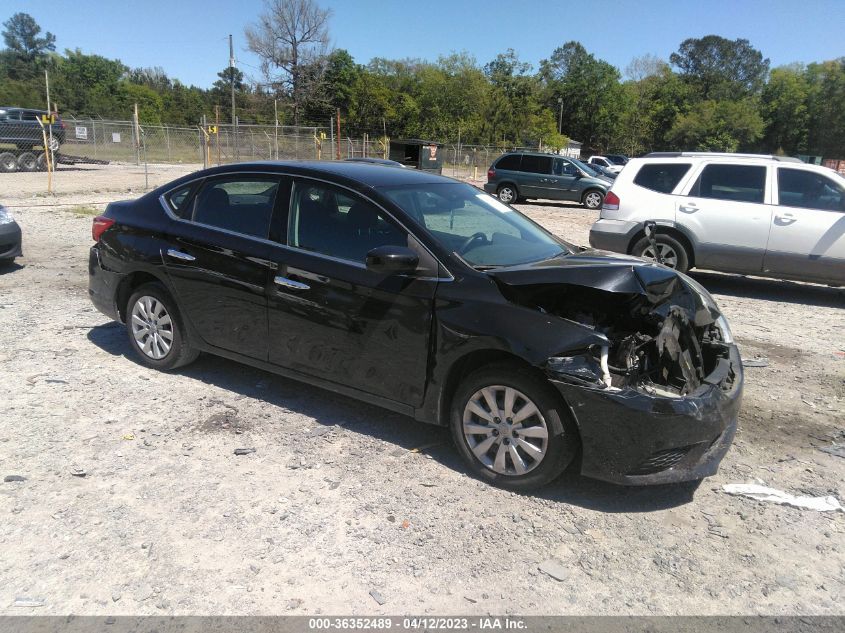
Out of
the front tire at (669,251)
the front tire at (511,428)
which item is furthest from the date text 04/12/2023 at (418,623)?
the front tire at (669,251)

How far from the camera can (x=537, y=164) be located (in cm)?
2209

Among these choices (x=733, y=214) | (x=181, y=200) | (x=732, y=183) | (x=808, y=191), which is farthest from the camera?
(x=732, y=183)

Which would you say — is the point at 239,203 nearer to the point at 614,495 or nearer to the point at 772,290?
the point at 614,495

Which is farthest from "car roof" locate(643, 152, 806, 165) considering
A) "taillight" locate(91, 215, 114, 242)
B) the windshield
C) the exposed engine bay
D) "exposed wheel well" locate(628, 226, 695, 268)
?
"taillight" locate(91, 215, 114, 242)

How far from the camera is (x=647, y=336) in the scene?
3436mm

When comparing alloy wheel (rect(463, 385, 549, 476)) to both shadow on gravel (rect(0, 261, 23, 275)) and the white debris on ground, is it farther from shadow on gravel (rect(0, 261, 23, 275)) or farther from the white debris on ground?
shadow on gravel (rect(0, 261, 23, 275))

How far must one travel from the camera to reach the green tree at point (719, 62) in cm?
9906

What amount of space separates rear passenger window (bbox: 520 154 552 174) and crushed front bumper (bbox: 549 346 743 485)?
1962 cm

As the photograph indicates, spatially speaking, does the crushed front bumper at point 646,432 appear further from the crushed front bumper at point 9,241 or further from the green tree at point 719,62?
the green tree at point 719,62

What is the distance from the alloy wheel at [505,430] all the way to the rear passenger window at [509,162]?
19.8m

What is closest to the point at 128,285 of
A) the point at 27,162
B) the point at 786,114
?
→ the point at 27,162

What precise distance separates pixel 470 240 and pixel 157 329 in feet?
8.71

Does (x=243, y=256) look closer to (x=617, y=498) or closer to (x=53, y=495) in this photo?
(x=53, y=495)

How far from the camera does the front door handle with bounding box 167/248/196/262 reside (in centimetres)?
463
